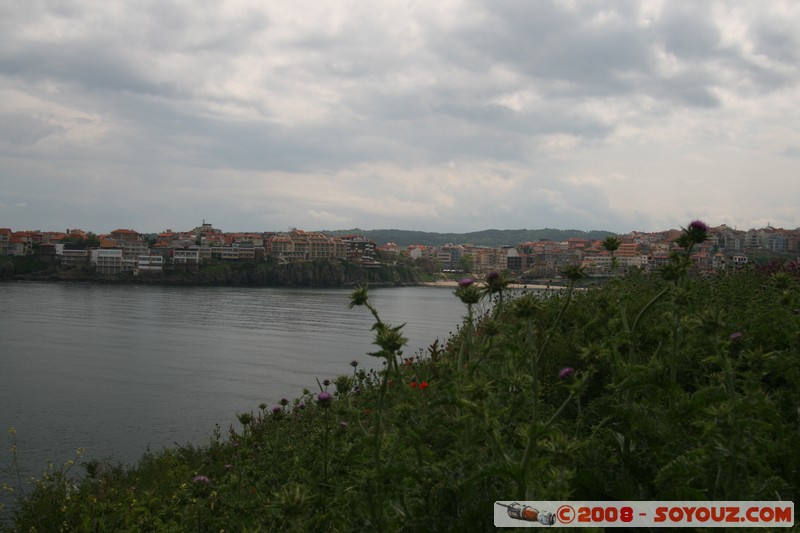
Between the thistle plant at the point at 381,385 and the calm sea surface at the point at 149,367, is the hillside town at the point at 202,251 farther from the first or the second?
the thistle plant at the point at 381,385

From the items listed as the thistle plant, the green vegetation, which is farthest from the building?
the thistle plant

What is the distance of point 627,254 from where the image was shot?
147ft

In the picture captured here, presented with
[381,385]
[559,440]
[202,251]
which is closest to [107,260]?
[202,251]

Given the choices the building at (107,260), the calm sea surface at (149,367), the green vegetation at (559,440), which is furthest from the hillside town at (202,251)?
the green vegetation at (559,440)

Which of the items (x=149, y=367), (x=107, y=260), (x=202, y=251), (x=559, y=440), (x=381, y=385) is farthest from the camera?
(x=202, y=251)

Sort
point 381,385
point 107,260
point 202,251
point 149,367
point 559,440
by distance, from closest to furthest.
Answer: point 559,440, point 381,385, point 149,367, point 107,260, point 202,251

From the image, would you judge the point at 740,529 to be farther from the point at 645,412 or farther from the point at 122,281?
the point at 122,281

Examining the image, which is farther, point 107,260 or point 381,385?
point 107,260

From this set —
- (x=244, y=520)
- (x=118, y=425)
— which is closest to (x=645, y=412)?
(x=244, y=520)

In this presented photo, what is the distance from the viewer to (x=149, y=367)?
2492 centimetres

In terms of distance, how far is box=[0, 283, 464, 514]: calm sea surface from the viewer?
46.6ft

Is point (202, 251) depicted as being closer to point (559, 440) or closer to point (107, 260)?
point (107, 260)

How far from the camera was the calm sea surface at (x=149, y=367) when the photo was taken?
14.2 metres

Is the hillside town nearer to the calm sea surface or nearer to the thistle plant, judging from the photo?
the calm sea surface
